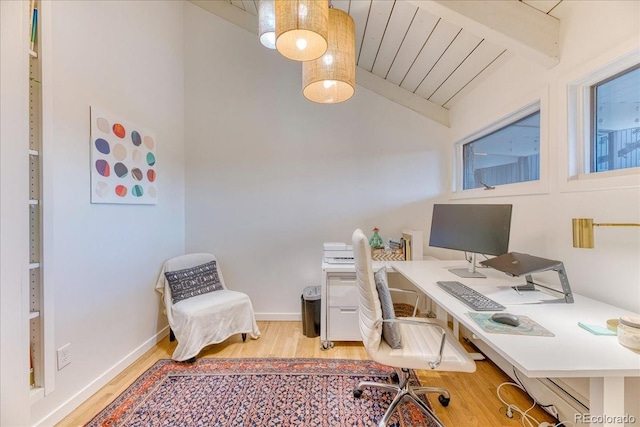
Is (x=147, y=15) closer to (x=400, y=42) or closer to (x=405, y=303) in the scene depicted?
(x=400, y=42)

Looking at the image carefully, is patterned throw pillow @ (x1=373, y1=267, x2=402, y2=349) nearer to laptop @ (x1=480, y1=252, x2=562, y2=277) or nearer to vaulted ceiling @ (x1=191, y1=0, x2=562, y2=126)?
laptop @ (x1=480, y1=252, x2=562, y2=277)

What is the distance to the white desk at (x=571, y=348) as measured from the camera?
0.81 meters

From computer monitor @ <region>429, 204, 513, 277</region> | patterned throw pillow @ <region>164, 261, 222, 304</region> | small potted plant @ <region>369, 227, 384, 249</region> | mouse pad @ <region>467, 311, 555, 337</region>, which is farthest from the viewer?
small potted plant @ <region>369, 227, 384, 249</region>

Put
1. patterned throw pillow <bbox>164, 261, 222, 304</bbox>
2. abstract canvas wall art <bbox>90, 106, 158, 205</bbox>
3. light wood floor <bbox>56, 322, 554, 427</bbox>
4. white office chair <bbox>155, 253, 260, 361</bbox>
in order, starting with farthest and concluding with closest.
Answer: patterned throw pillow <bbox>164, 261, 222, 304</bbox>
white office chair <bbox>155, 253, 260, 361</bbox>
abstract canvas wall art <bbox>90, 106, 158, 205</bbox>
light wood floor <bbox>56, 322, 554, 427</bbox>

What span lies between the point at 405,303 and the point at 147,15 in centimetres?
353

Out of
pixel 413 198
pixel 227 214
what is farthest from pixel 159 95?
pixel 413 198

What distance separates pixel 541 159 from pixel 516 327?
111 cm

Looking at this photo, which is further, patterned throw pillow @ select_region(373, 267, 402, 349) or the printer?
the printer

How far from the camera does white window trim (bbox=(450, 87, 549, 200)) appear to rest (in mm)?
1594

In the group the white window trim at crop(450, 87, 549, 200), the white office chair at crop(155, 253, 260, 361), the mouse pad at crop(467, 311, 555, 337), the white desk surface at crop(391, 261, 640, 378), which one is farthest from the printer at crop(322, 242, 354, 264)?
the mouse pad at crop(467, 311, 555, 337)

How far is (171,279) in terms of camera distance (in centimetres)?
226

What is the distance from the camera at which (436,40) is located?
2.00 metres

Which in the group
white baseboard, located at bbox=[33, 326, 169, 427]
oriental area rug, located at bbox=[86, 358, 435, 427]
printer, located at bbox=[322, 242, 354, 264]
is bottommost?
oriental area rug, located at bbox=[86, 358, 435, 427]

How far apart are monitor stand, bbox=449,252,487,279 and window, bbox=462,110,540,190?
2.19ft
